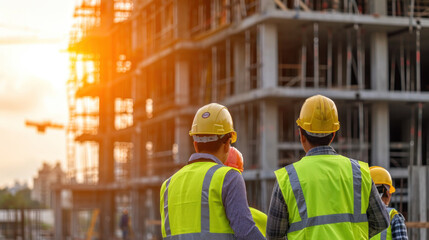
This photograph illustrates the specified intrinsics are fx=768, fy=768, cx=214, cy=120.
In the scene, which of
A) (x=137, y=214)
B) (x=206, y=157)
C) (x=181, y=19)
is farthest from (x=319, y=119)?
(x=137, y=214)

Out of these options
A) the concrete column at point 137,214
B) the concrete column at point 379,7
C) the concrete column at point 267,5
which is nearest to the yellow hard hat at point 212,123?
Result: the concrete column at point 267,5

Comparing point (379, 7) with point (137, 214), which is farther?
point (137, 214)

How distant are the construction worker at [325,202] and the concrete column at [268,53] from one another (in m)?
25.3

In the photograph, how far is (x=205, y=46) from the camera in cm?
3469

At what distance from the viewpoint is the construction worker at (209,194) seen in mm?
4348

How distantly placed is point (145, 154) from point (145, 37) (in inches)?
263

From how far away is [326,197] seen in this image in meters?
4.36

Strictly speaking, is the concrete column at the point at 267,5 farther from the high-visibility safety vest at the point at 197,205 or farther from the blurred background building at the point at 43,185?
the blurred background building at the point at 43,185

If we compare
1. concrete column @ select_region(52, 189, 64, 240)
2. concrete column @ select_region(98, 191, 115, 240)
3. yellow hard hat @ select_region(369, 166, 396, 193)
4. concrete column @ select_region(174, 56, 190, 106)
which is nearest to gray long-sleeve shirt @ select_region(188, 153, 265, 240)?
yellow hard hat @ select_region(369, 166, 396, 193)

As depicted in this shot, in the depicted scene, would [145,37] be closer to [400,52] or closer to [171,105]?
[171,105]

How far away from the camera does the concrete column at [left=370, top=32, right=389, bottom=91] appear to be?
3119cm

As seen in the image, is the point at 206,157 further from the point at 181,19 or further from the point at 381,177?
the point at 181,19

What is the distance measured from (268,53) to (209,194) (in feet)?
84.2

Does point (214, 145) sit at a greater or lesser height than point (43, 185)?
greater
